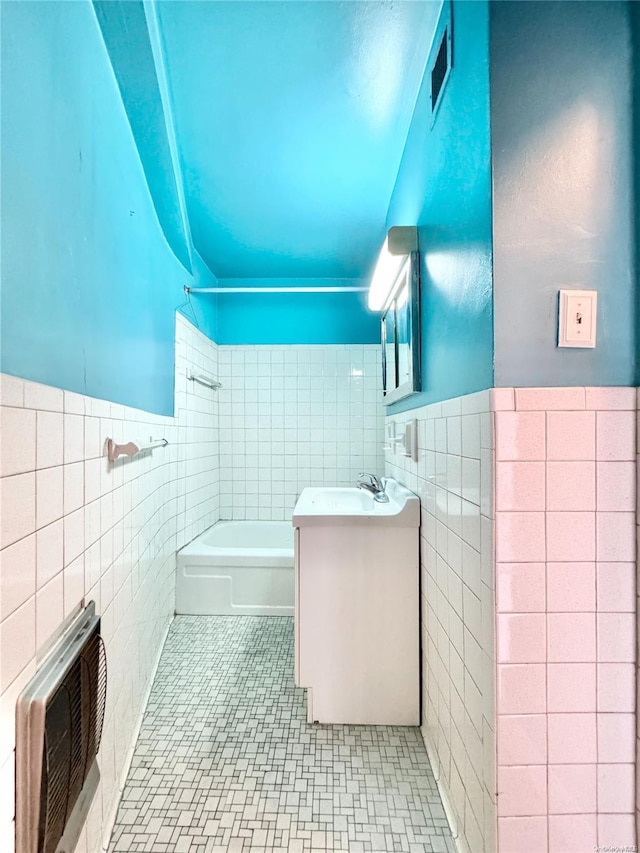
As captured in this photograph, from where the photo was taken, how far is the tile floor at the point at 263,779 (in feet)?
3.74

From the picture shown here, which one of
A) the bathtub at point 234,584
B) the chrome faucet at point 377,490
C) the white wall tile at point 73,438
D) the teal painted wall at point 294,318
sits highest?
the teal painted wall at point 294,318

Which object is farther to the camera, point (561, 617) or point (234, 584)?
point (234, 584)

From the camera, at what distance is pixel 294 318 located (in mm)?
3324

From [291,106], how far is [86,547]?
171cm

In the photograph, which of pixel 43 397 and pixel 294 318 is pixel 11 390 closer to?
pixel 43 397

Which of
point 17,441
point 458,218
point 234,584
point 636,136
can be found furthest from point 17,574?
point 234,584

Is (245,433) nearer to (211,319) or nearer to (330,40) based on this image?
(211,319)

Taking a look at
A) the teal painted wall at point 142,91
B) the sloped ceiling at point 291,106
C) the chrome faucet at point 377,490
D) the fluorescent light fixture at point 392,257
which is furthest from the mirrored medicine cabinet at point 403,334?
the teal painted wall at point 142,91

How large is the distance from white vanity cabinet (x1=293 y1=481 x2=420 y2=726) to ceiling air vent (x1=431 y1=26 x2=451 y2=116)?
1362mm

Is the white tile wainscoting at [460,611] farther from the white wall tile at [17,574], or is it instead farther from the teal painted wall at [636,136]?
the white wall tile at [17,574]

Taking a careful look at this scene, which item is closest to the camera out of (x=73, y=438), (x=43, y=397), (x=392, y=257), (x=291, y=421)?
(x=43, y=397)

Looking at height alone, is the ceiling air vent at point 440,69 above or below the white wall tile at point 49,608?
above

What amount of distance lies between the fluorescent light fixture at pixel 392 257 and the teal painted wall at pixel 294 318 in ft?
3.90

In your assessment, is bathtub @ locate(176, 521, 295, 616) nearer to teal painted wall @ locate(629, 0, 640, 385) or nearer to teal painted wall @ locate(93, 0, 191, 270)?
teal painted wall @ locate(93, 0, 191, 270)
